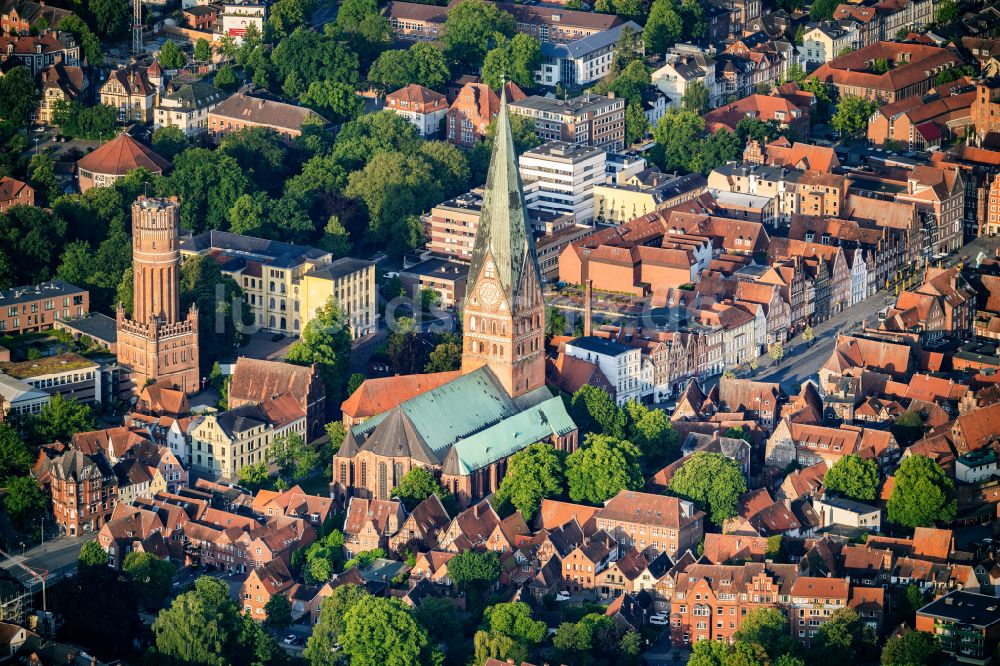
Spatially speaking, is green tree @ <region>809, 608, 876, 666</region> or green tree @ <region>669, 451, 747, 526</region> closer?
green tree @ <region>809, 608, 876, 666</region>

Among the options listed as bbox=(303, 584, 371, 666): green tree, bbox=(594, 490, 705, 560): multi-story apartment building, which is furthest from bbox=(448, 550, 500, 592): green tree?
bbox=(594, 490, 705, 560): multi-story apartment building

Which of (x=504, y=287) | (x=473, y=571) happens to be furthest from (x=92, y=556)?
(x=504, y=287)

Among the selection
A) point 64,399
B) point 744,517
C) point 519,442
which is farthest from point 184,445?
point 744,517

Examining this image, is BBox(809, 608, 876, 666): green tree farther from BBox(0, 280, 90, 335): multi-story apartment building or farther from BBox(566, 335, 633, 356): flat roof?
BBox(0, 280, 90, 335): multi-story apartment building

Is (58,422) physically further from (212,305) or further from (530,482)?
(530,482)

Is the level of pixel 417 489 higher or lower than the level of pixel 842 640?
higher

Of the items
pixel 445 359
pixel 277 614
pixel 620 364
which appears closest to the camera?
pixel 277 614
